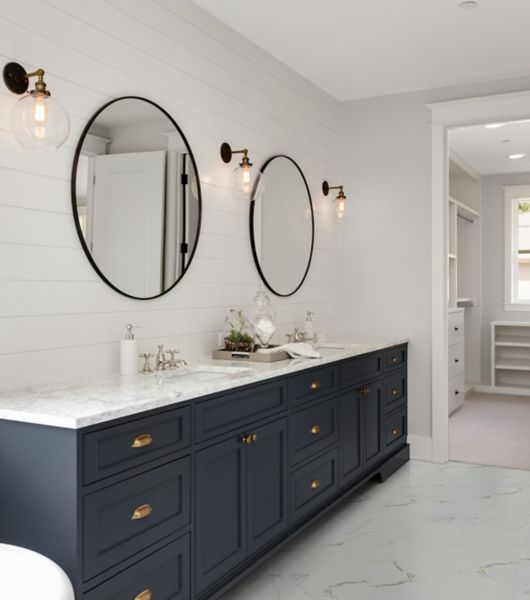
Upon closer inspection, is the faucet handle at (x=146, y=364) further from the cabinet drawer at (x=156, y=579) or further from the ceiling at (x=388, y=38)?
the ceiling at (x=388, y=38)

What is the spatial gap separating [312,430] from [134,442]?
1.37 meters

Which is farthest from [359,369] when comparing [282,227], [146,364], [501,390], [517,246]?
[517,246]

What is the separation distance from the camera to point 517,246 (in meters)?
7.67

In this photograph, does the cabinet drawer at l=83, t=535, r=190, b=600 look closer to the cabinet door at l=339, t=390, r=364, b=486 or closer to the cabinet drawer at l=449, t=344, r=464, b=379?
the cabinet door at l=339, t=390, r=364, b=486

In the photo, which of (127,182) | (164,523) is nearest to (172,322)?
(127,182)

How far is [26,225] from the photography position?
227cm

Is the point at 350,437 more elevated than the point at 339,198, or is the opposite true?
the point at 339,198

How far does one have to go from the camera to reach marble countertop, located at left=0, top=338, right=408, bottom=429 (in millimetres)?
1799

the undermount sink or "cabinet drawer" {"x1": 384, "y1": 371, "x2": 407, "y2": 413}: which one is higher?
the undermount sink

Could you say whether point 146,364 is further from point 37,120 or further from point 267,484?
point 37,120

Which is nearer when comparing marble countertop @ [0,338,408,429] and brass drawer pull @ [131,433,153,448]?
marble countertop @ [0,338,408,429]

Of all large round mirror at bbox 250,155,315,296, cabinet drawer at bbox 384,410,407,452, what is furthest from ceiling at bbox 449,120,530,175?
cabinet drawer at bbox 384,410,407,452

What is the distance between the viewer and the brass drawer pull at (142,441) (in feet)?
6.42

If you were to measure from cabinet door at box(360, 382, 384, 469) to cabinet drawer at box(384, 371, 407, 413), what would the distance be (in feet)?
0.42
